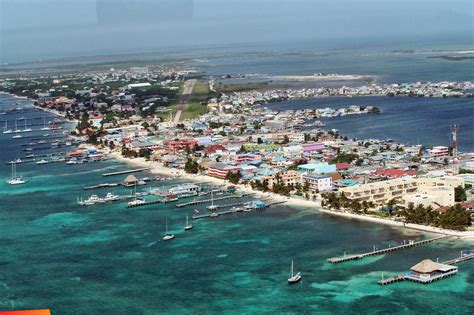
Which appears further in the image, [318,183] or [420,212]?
[318,183]

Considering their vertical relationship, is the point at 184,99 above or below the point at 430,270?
below

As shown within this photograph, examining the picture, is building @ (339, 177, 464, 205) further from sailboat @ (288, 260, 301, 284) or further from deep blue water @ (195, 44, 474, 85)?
deep blue water @ (195, 44, 474, 85)

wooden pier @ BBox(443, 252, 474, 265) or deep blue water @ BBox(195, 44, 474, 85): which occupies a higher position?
wooden pier @ BBox(443, 252, 474, 265)

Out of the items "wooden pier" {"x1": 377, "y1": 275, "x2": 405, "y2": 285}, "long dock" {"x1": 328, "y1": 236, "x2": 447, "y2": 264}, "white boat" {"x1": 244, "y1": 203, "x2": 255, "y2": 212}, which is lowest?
"white boat" {"x1": 244, "y1": 203, "x2": 255, "y2": 212}

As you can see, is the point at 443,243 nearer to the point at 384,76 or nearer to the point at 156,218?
the point at 156,218

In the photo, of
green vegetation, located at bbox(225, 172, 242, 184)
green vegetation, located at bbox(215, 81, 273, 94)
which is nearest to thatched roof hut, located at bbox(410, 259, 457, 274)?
green vegetation, located at bbox(225, 172, 242, 184)

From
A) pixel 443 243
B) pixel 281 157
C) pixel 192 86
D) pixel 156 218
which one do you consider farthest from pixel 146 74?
pixel 443 243

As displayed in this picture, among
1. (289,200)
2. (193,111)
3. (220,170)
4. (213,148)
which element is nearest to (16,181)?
(220,170)

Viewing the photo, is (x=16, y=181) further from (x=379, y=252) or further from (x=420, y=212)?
(x=379, y=252)

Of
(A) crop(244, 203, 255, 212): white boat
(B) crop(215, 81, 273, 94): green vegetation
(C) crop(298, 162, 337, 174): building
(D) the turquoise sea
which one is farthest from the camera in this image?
(B) crop(215, 81, 273, 94): green vegetation
